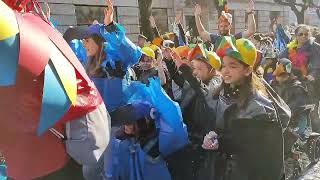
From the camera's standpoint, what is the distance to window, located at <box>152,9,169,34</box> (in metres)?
20.7

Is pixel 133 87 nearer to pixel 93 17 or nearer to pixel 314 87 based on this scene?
pixel 314 87

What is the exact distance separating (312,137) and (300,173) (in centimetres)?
54

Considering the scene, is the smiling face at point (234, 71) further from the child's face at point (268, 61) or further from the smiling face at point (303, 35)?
the smiling face at point (303, 35)

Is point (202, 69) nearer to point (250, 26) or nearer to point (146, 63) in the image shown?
point (146, 63)

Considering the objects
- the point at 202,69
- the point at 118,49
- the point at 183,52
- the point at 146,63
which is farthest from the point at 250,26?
the point at 118,49

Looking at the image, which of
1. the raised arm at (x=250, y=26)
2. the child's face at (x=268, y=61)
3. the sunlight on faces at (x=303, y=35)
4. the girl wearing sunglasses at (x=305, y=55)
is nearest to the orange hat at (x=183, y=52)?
the raised arm at (x=250, y=26)

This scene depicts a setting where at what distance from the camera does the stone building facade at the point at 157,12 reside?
50.3 ft

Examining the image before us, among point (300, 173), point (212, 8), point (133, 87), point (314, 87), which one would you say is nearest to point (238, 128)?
point (133, 87)

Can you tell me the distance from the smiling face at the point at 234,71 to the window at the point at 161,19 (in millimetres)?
17726

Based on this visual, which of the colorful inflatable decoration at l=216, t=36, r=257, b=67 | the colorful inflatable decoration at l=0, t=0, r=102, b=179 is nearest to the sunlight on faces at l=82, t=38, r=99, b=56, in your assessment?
the colorful inflatable decoration at l=216, t=36, r=257, b=67

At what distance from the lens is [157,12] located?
2084 cm

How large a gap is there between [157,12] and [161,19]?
0.36 metres

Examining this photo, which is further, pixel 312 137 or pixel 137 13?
pixel 137 13

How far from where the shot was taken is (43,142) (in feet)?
6.29
